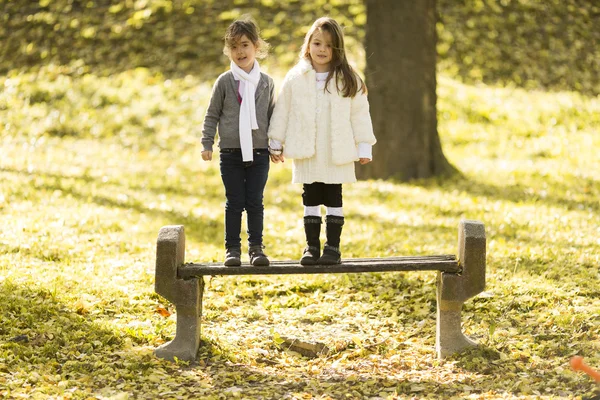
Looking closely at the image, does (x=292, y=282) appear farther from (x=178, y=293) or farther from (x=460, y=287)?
(x=460, y=287)

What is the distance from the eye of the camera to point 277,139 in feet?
17.0

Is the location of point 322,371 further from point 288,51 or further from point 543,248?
point 288,51

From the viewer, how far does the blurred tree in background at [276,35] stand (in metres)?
16.0

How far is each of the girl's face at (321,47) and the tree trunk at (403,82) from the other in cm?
586

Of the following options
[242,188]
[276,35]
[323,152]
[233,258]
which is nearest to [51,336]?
[233,258]

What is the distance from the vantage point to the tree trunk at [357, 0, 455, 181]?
11.0 metres

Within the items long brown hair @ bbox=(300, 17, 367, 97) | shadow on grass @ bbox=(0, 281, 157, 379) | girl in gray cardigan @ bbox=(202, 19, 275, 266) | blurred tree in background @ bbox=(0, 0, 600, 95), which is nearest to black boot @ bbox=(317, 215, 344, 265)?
girl in gray cardigan @ bbox=(202, 19, 275, 266)

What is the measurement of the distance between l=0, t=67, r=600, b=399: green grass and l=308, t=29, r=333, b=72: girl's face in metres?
1.99

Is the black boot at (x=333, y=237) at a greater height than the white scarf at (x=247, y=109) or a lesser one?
lesser

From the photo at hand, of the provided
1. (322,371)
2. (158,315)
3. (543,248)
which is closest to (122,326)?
(158,315)

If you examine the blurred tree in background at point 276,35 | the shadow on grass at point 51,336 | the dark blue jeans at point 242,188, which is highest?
the blurred tree in background at point 276,35

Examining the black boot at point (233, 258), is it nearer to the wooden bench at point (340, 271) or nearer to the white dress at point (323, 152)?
the wooden bench at point (340, 271)

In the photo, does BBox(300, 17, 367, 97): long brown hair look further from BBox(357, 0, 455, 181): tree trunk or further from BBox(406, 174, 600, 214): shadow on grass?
BBox(357, 0, 455, 181): tree trunk

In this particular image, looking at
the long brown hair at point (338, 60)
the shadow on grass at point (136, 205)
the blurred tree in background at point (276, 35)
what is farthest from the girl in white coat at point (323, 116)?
the blurred tree in background at point (276, 35)
